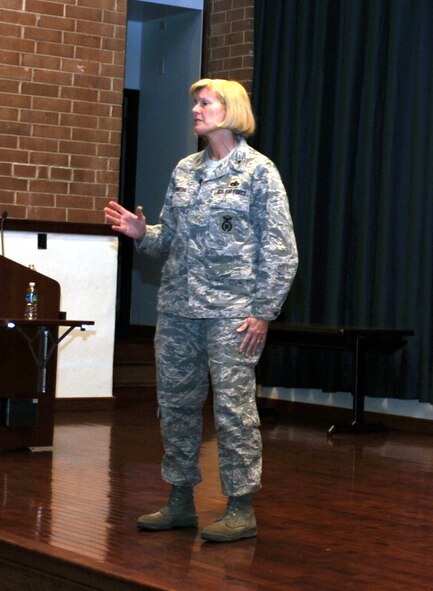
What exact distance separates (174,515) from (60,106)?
4.27 metres

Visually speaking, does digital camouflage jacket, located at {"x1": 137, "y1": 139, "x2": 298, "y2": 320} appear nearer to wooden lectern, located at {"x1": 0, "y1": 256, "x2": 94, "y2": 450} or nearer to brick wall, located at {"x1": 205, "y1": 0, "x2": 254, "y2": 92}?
wooden lectern, located at {"x1": 0, "y1": 256, "x2": 94, "y2": 450}

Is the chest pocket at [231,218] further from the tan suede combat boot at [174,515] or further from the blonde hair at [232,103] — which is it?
the tan suede combat boot at [174,515]

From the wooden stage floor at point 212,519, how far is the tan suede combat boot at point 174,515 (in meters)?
0.05

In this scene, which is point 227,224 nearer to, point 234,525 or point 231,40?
point 234,525

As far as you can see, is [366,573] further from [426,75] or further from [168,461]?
[426,75]

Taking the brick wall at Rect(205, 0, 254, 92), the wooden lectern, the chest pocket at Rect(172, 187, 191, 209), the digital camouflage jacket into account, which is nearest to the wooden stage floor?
the wooden lectern

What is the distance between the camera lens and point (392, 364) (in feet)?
23.8

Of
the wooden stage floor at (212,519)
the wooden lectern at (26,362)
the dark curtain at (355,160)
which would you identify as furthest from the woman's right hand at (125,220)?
the dark curtain at (355,160)

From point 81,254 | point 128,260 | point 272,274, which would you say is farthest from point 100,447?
point 128,260

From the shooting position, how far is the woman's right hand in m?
3.76

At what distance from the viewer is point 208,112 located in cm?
375

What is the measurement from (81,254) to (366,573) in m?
4.64

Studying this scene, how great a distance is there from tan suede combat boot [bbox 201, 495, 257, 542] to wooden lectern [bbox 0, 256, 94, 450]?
2.08 metres

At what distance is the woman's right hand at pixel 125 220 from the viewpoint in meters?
3.76
